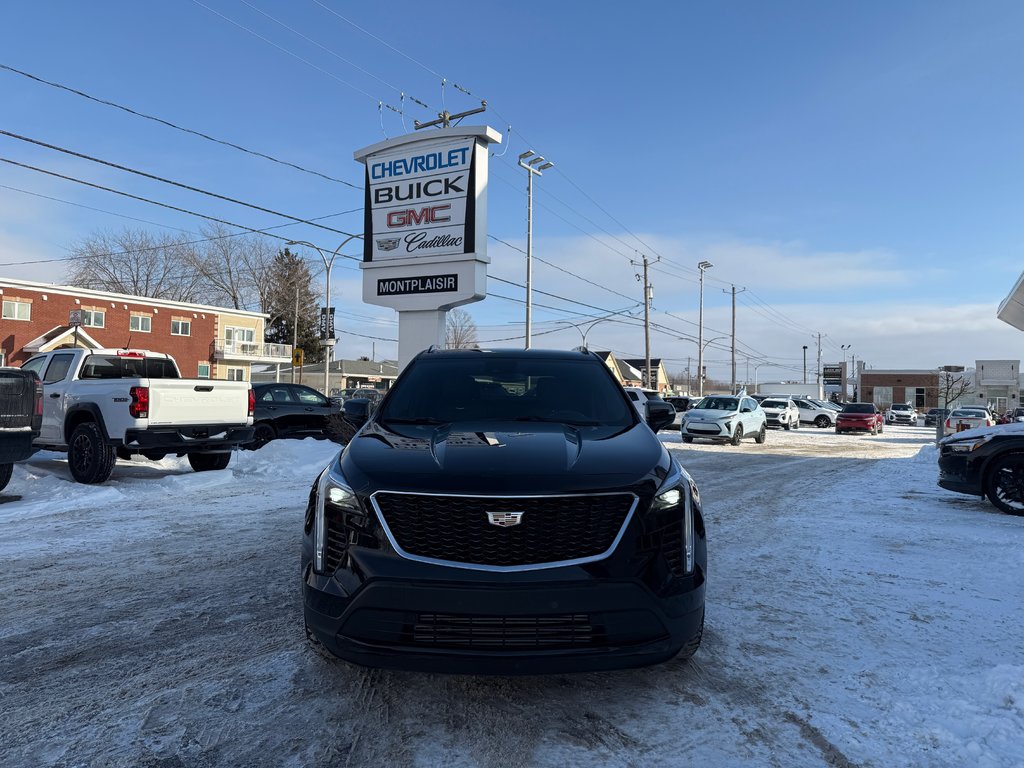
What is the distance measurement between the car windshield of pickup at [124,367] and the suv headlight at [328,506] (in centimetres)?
823

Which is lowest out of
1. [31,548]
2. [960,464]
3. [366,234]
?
[31,548]

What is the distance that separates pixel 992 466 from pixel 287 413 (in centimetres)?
1333

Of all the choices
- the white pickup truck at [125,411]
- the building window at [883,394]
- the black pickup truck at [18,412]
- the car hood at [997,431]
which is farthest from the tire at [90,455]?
the building window at [883,394]

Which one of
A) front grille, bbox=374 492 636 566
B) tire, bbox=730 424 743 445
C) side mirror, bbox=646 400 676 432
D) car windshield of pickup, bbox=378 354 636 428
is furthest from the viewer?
tire, bbox=730 424 743 445

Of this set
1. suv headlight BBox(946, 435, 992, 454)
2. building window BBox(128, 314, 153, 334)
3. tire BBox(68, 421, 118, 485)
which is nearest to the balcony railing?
building window BBox(128, 314, 153, 334)

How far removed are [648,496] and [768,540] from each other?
4.27m

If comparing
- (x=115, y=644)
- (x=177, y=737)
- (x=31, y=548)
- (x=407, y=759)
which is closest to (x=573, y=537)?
(x=407, y=759)

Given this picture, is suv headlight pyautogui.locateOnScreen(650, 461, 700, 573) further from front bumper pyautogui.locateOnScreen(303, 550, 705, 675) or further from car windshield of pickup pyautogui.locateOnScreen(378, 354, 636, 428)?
car windshield of pickup pyautogui.locateOnScreen(378, 354, 636, 428)

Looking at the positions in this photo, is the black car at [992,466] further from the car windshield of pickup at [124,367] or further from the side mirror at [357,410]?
the car windshield of pickup at [124,367]

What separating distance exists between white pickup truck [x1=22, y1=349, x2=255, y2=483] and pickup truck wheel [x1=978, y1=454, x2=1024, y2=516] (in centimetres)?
1021

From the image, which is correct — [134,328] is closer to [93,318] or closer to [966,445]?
[93,318]

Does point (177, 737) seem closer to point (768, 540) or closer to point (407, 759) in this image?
point (407, 759)

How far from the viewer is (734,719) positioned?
290 centimetres

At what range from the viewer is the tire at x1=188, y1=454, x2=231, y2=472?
1095cm
